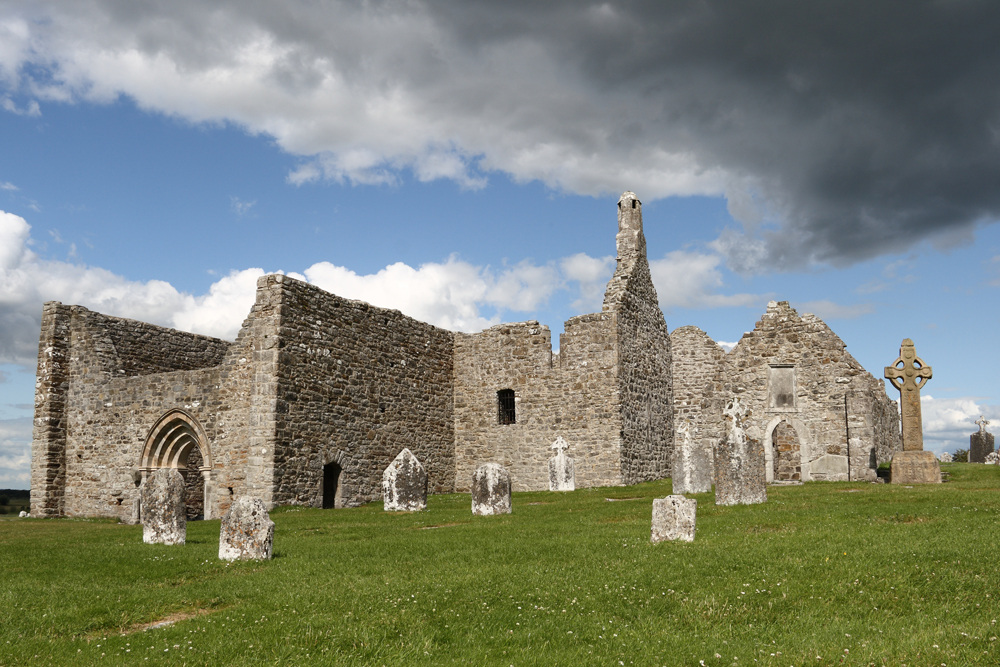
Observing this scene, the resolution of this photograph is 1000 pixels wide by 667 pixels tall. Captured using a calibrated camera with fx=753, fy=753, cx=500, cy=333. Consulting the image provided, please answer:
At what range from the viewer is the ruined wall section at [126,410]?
20234mm

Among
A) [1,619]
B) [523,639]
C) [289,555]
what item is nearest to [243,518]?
[289,555]

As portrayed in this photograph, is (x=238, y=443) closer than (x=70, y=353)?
Yes

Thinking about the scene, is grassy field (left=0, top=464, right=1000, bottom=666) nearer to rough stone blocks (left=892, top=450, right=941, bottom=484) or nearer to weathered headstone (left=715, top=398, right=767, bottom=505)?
weathered headstone (left=715, top=398, right=767, bottom=505)

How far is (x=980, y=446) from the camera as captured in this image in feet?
113

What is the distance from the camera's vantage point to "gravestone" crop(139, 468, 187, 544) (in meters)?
12.3

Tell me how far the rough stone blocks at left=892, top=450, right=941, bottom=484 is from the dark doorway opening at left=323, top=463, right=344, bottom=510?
48.1ft

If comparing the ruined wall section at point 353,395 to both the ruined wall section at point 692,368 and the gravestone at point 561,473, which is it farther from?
the ruined wall section at point 692,368

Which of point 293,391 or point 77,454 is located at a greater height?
point 293,391

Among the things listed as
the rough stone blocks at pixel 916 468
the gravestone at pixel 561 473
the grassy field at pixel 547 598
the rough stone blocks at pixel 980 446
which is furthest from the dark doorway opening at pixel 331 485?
the rough stone blocks at pixel 980 446

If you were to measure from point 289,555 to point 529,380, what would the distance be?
1574cm

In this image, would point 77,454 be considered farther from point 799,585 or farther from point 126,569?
point 799,585

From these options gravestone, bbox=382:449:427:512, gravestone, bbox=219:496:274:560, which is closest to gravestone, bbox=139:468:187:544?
gravestone, bbox=219:496:274:560

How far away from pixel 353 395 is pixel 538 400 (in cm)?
656

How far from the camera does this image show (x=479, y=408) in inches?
1046
